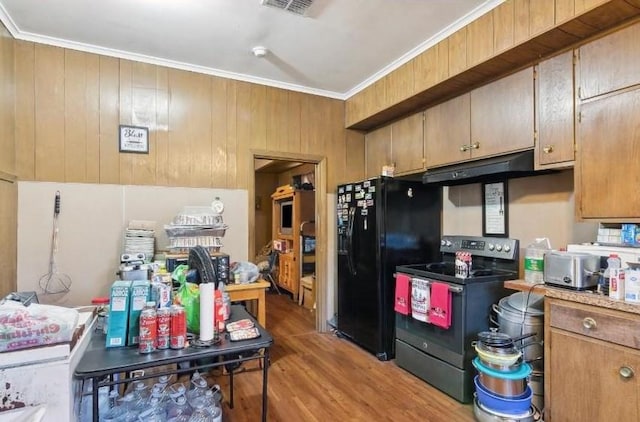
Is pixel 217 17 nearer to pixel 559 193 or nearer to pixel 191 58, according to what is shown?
pixel 191 58

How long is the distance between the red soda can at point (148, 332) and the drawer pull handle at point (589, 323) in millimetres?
2052

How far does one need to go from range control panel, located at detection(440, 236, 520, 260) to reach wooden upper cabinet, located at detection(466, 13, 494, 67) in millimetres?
1354

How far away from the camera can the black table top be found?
128 cm

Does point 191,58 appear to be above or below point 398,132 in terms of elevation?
above

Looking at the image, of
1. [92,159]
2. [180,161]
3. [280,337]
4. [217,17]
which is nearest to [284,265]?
[280,337]

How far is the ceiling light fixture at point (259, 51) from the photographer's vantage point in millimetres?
2896

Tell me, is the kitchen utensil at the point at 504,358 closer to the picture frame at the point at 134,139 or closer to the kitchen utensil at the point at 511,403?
the kitchen utensil at the point at 511,403

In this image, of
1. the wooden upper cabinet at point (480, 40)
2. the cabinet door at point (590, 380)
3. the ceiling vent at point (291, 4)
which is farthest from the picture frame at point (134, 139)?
the cabinet door at point (590, 380)

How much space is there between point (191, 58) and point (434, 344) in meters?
3.18

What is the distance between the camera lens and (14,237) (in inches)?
104

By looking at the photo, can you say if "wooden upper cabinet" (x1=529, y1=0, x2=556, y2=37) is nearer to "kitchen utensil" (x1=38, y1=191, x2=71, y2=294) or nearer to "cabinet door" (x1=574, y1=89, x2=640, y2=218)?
"cabinet door" (x1=574, y1=89, x2=640, y2=218)

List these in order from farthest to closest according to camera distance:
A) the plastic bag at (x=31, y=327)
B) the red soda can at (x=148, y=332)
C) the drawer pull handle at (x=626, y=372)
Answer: the drawer pull handle at (x=626, y=372), the red soda can at (x=148, y=332), the plastic bag at (x=31, y=327)

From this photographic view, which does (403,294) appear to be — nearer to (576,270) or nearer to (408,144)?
(576,270)

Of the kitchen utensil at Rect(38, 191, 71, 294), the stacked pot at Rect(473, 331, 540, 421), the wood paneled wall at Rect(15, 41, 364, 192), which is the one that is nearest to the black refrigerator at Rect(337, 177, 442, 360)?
the wood paneled wall at Rect(15, 41, 364, 192)
